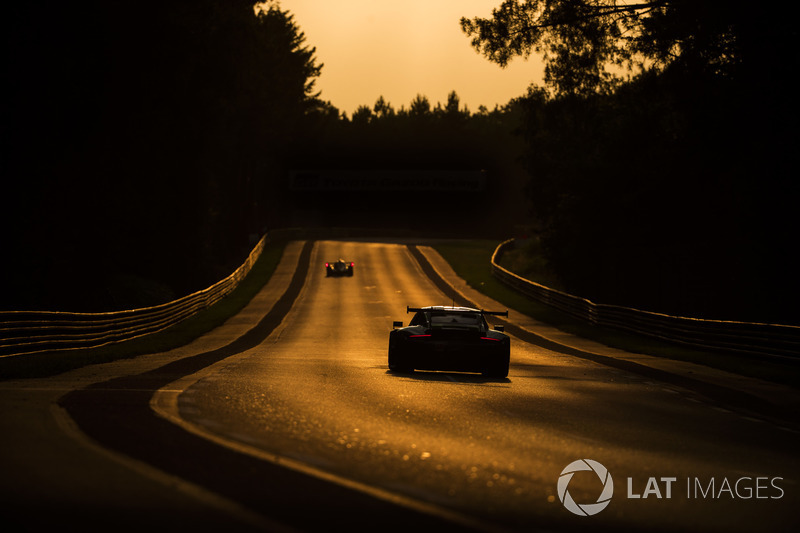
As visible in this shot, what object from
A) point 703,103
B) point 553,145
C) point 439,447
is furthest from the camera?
point 553,145

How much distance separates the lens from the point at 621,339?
36.0 meters

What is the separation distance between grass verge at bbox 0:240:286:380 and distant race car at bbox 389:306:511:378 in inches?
242

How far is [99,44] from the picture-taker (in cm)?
4134

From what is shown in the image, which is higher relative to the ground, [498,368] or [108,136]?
[108,136]

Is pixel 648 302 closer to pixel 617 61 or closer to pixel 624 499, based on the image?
pixel 617 61

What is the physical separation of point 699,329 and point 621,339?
5.72 metres

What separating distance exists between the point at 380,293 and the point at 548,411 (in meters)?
50.4

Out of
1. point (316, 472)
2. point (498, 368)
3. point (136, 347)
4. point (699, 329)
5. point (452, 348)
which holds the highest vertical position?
point (316, 472)

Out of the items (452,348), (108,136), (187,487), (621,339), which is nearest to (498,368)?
(452,348)

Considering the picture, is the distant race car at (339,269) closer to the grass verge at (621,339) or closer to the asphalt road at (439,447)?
the grass verge at (621,339)

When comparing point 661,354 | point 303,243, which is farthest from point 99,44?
point 303,243

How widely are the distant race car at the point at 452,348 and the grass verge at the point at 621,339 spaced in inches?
214

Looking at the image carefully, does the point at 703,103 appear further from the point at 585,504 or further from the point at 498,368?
the point at 585,504

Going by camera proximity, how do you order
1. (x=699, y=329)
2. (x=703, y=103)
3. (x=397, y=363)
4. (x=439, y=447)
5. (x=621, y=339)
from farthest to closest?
1. (x=621, y=339)
2. (x=699, y=329)
3. (x=703, y=103)
4. (x=397, y=363)
5. (x=439, y=447)
